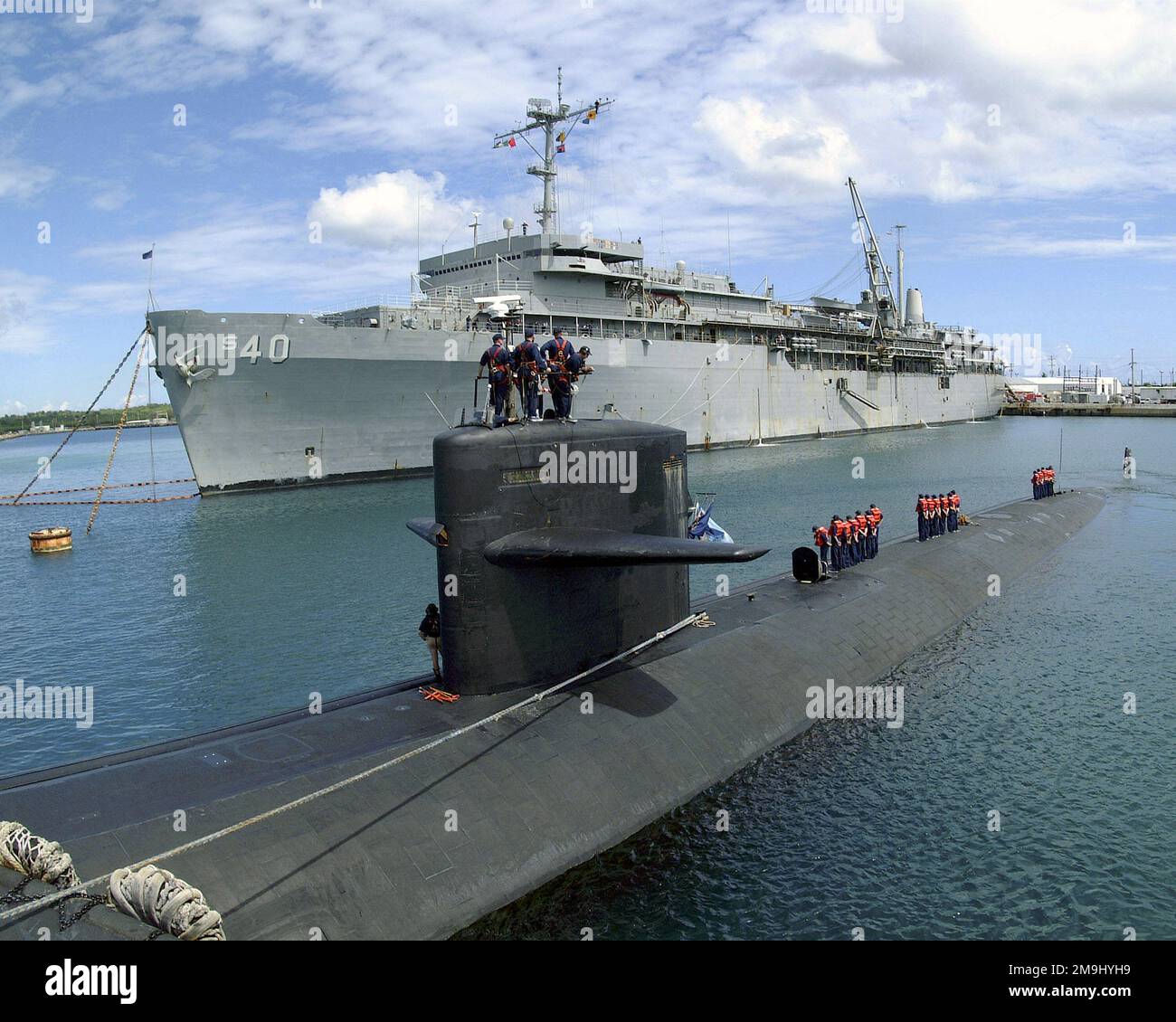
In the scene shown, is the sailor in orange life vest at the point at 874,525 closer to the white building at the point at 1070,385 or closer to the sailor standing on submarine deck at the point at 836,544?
the sailor standing on submarine deck at the point at 836,544

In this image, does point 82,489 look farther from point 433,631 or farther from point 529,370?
point 529,370

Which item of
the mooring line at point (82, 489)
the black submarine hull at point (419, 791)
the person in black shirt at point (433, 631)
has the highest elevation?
the mooring line at point (82, 489)

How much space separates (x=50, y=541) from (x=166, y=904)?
25556 millimetres

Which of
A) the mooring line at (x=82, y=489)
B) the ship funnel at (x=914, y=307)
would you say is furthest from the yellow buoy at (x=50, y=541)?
the ship funnel at (x=914, y=307)

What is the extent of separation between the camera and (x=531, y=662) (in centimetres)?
855

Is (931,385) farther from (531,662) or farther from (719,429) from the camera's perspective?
(531,662)

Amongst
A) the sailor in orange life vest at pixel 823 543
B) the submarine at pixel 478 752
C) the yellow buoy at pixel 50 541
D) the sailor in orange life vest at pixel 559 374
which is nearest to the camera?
the submarine at pixel 478 752

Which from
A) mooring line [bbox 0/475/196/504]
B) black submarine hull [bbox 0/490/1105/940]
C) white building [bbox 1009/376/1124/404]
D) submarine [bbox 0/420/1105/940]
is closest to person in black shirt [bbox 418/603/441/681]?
submarine [bbox 0/420/1105/940]

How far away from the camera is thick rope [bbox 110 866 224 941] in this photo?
4988 mm

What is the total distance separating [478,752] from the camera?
24.9ft

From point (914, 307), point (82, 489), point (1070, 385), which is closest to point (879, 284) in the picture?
point (914, 307)

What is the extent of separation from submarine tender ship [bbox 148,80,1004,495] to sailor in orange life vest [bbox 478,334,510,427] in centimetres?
172

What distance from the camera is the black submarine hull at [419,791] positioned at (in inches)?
227

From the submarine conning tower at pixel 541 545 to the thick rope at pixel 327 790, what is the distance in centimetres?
17
